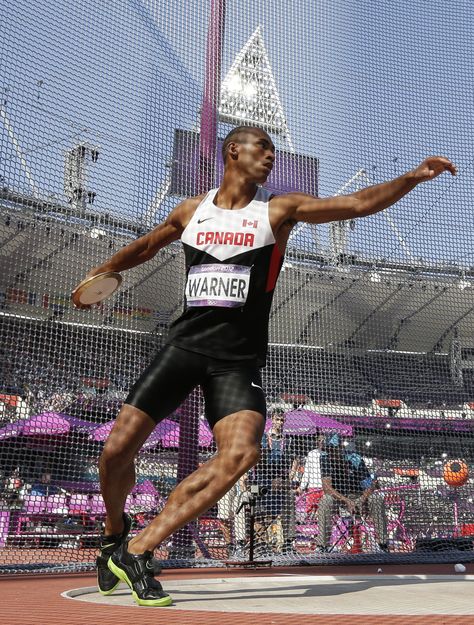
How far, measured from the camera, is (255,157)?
9.53 feet

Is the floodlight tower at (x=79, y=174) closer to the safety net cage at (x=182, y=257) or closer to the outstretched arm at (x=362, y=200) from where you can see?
the safety net cage at (x=182, y=257)

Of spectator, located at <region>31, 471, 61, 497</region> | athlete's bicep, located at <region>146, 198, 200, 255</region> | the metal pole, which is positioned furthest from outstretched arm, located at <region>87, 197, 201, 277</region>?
spectator, located at <region>31, 471, 61, 497</region>

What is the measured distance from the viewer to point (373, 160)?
770cm

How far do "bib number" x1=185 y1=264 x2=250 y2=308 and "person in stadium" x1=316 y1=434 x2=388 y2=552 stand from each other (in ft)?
15.7

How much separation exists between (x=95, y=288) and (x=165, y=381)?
61 centimetres

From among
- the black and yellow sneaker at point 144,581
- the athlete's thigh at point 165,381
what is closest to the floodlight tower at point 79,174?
the athlete's thigh at point 165,381

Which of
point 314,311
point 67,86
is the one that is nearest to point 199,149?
point 67,86

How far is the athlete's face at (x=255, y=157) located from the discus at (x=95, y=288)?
0.71 meters

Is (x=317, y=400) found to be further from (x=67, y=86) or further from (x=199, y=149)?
(x=67, y=86)

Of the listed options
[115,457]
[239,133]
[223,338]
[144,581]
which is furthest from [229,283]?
[144,581]

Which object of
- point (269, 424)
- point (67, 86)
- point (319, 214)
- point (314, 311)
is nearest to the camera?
point (319, 214)

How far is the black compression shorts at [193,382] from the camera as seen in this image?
267cm

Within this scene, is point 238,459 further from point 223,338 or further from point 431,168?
point 431,168

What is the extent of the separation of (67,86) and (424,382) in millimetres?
5446
